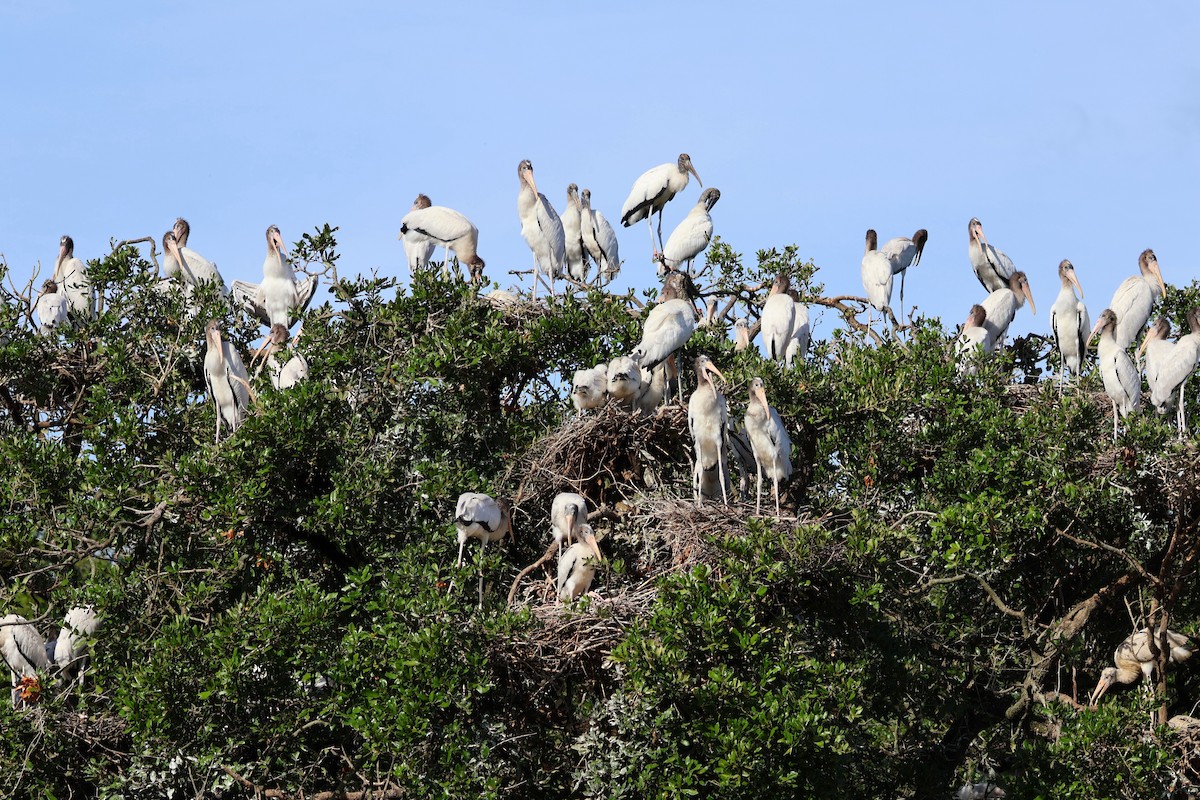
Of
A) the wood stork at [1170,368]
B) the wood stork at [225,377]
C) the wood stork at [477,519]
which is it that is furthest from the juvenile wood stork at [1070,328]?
the wood stork at [225,377]

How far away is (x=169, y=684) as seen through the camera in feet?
28.7

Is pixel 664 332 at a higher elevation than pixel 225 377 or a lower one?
lower

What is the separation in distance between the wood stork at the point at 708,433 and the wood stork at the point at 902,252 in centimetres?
683

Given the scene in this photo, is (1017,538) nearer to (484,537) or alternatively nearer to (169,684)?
(484,537)

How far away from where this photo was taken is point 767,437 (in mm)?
10258

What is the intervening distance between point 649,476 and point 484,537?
1.49m

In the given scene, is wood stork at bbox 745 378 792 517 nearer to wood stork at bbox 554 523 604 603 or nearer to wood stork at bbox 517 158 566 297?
wood stork at bbox 554 523 604 603

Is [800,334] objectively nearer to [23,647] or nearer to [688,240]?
[688,240]

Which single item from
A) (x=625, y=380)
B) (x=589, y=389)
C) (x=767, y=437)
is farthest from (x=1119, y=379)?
(x=589, y=389)

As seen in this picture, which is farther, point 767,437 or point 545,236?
point 545,236

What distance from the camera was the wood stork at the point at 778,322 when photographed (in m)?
13.4

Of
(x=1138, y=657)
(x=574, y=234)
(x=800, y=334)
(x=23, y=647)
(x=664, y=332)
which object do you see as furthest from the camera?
(x=574, y=234)

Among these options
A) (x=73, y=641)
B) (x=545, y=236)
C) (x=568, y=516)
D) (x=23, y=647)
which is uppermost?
(x=545, y=236)

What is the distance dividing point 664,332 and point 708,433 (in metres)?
0.96
